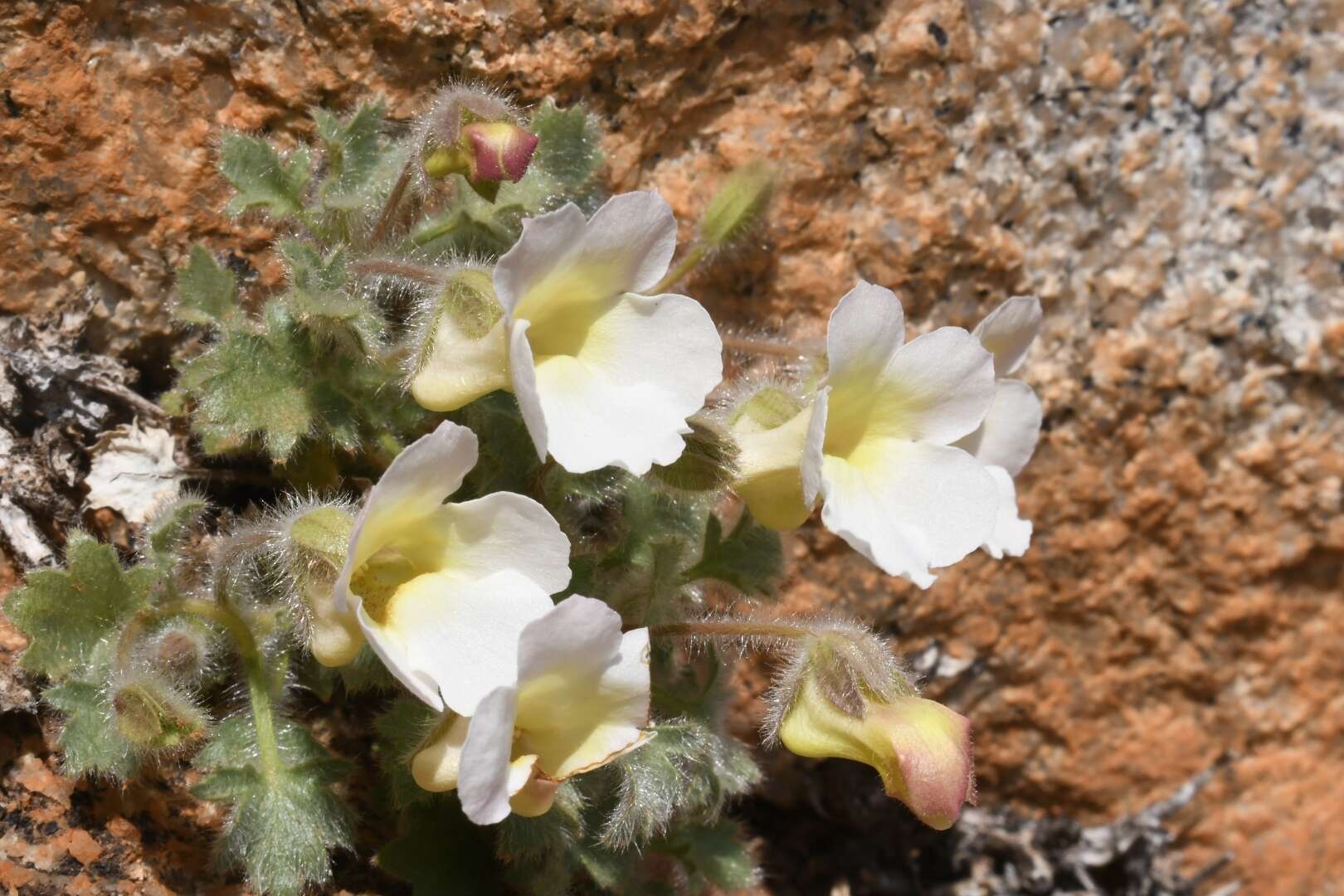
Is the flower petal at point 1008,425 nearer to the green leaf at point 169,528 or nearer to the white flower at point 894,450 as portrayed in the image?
the white flower at point 894,450

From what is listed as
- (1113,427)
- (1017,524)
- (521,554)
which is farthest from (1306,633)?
(521,554)

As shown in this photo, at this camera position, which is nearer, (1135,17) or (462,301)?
(462,301)

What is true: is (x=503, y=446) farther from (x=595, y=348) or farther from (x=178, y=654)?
(x=178, y=654)

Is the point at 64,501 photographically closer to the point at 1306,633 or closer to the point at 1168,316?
the point at 1168,316

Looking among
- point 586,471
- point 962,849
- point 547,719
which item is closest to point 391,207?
point 586,471

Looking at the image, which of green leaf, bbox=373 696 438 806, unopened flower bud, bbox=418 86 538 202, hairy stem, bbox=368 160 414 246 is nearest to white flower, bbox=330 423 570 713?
green leaf, bbox=373 696 438 806

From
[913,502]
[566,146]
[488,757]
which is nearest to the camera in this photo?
[488,757]

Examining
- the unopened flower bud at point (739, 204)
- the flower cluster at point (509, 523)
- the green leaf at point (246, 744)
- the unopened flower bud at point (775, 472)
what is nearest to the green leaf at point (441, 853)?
the flower cluster at point (509, 523)
